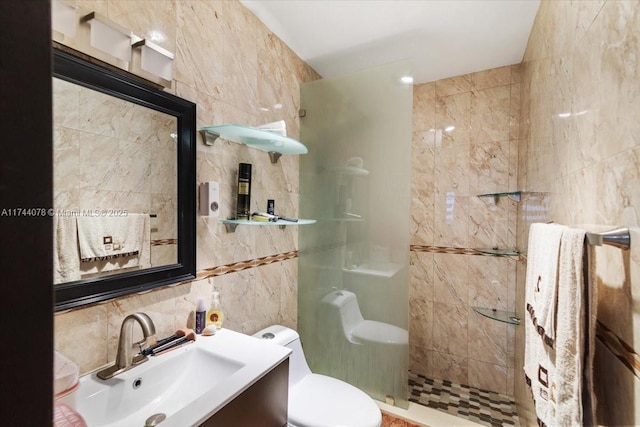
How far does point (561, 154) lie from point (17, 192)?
4.68 feet

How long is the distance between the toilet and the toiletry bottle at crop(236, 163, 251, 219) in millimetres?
670

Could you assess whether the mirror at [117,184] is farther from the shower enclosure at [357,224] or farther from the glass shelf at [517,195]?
the glass shelf at [517,195]

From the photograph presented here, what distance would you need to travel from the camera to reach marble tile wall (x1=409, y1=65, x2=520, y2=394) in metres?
2.14

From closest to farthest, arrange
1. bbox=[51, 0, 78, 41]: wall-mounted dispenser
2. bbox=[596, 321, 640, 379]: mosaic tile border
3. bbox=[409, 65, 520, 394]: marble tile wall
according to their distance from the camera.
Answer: bbox=[596, 321, 640, 379]: mosaic tile border, bbox=[51, 0, 78, 41]: wall-mounted dispenser, bbox=[409, 65, 520, 394]: marble tile wall

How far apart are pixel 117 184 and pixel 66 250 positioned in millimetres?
258

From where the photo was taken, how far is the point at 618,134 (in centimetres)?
64

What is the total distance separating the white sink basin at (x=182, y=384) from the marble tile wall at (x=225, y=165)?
0.13 metres

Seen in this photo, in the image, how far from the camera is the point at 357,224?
1.87 m

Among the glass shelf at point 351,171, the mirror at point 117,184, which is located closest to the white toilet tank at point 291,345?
the mirror at point 117,184

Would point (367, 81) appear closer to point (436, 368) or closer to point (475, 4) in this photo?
point (475, 4)

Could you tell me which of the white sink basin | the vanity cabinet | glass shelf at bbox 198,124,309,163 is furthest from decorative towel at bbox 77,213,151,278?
the vanity cabinet

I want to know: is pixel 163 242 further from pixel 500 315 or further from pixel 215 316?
pixel 500 315

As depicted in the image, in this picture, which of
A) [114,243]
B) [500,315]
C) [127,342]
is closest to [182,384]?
[127,342]

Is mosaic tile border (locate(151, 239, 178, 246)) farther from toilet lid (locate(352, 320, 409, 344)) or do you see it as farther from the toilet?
toilet lid (locate(352, 320, 409, 344))
